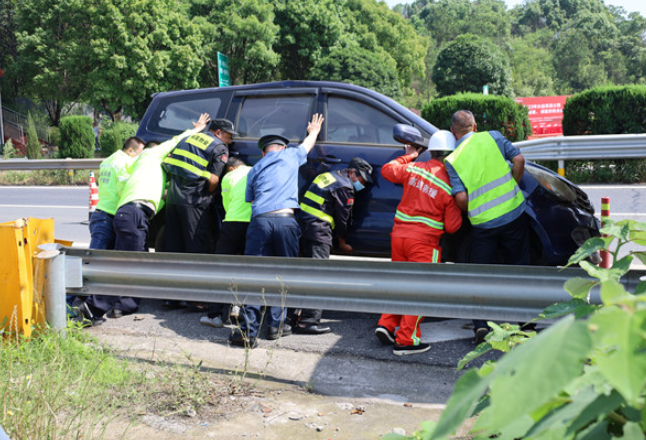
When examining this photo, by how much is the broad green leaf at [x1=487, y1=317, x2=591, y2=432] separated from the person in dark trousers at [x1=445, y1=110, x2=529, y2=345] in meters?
4.17

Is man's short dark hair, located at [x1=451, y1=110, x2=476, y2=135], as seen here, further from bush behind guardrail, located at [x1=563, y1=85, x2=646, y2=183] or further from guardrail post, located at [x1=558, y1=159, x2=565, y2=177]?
bush behind guardrail, located at [x1=563, y1=85, x2=646, y2=183]

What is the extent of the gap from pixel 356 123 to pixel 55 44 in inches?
1303

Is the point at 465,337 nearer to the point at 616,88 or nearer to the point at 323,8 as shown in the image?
the point at 616,88

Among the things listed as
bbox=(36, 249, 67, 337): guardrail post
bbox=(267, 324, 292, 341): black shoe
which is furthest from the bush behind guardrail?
bbox=(36, 249, 67, 337): guardrail post

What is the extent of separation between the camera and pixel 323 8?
40156 millimetres

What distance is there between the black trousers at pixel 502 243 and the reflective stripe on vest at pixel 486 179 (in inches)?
4.9

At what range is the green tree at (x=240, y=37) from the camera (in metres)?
36.6

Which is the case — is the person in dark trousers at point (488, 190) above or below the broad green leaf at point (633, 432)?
below

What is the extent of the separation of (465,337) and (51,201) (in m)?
11.9

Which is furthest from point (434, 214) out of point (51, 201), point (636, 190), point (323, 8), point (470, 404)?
point (323, 8)

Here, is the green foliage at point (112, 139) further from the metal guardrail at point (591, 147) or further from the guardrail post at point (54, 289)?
the guardrail post at point (54, 289)

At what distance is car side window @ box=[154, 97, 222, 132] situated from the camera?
632 cm

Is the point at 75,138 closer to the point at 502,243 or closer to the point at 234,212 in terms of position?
the point at 234,212

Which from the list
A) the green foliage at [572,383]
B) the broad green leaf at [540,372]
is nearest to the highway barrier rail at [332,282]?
the green foliage at [572,383]
